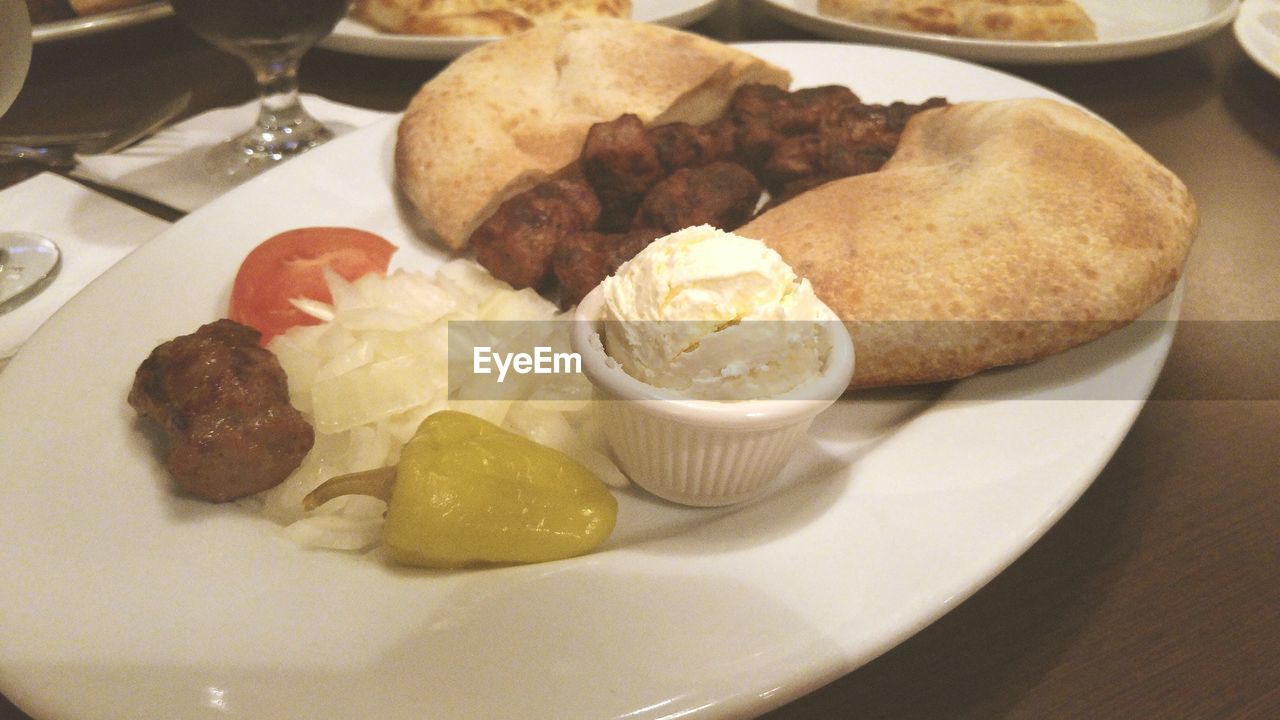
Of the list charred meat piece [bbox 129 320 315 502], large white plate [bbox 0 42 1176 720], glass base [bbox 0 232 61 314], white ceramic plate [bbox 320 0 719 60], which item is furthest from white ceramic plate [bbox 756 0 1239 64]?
glass base [bbox 0 232 61 314]

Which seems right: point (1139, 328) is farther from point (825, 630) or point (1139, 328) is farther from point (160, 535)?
point (160, 535)

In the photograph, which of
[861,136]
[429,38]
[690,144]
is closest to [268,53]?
[429,38]

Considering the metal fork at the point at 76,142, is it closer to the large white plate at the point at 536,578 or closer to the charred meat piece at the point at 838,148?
the large white plate at the point at 536,578

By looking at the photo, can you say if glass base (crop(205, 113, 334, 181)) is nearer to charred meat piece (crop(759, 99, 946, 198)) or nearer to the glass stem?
the glass stem

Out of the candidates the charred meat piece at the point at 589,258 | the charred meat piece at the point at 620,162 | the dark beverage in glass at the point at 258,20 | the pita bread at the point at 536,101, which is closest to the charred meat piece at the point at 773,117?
the pita bread at the point at 536,101

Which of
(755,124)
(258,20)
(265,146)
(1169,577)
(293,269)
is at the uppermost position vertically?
(258,20)

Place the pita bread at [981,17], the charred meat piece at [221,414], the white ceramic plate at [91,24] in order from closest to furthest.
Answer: the charred meat piece at [221,414] → the white ceramic plate at [91,24] → the pita bread at [981,17]

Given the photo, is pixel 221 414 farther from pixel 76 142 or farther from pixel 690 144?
pixel 76 142
